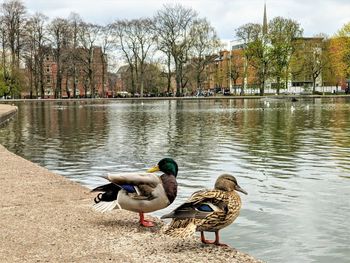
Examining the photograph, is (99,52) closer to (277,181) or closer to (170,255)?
(277,181)

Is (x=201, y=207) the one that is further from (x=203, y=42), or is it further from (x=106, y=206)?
(x=203, y=42)

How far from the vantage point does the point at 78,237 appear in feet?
20.8

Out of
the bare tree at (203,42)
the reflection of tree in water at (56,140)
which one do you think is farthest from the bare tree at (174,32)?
the reflection of tree in water at (56,140)

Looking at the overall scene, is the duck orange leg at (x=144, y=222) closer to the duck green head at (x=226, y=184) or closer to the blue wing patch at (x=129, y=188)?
the blue wing patch at (x=129, y=188)

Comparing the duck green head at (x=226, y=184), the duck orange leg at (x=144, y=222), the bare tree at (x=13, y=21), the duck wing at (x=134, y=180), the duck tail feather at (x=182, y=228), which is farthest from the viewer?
the bare tree at (x=13, y=21)

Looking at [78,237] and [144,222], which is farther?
[144,222]

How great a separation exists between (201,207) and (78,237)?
1.80 metres

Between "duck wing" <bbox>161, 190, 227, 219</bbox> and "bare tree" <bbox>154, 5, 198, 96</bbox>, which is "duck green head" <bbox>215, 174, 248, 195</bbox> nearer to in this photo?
"duck wing" <bbox>161, 190, 227, 219</bbox>

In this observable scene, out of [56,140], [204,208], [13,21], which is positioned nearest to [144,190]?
[204,208]

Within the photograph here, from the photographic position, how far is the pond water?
7.73 metres

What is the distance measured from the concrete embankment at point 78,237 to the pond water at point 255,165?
1.43m

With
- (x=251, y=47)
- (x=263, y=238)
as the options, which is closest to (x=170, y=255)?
(x=263, y=238)

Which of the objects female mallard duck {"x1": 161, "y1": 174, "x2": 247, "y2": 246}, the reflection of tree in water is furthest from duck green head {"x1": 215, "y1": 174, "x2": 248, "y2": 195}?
the reflection of tree in water

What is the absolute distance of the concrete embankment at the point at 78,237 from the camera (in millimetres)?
5621
